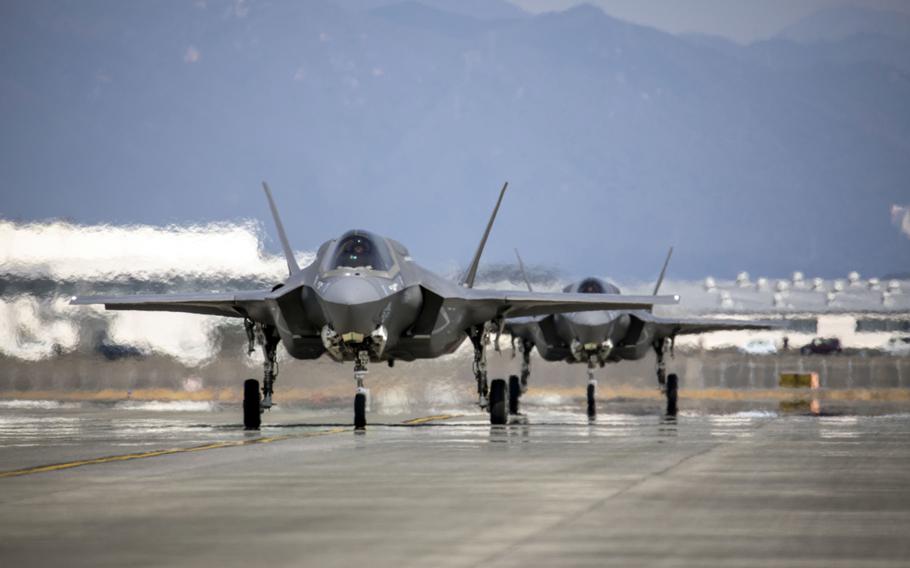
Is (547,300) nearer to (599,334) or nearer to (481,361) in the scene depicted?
(481,361)

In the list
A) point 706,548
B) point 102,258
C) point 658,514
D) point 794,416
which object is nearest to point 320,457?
point 658,514

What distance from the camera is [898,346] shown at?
50.2 metres

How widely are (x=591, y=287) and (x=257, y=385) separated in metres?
9.09

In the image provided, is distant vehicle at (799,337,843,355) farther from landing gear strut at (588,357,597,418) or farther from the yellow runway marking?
the yellow runway marking

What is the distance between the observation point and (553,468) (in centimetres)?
1362

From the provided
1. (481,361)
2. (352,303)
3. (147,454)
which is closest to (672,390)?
(481,361)

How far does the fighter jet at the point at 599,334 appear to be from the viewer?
29938 mm

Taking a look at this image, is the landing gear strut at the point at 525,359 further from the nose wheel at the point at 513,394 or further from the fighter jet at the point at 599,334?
the nose wheel at the point at 513,394

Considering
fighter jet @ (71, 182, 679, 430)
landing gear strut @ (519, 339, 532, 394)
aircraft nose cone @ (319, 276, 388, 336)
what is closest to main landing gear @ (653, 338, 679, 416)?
landing gear strut @ (519, 339, 532, 394)

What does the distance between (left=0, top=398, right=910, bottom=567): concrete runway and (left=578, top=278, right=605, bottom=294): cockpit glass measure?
996cm

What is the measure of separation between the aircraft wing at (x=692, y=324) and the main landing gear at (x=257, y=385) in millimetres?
9776

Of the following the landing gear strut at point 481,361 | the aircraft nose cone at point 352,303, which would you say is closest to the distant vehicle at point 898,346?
the landing gear strut at point 481,361

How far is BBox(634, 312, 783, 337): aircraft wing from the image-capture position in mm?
31359

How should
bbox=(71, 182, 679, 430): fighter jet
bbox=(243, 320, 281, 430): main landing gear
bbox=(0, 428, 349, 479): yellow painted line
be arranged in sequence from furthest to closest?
bbox=(243, 320, 281, 430): main landing gear
bbox=(71, 182, 679, 430): fighter jet
bbox=(0, 428, 349, 479): yellow painted line
